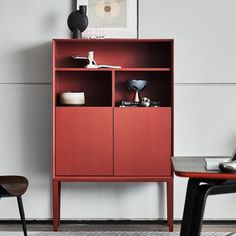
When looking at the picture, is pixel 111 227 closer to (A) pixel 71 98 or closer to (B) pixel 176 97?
(A) pixel 71 98

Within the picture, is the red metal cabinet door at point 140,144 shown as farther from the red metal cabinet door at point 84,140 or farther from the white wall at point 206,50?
the white wall at point 206,50

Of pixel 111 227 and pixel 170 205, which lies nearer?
pixel 170 205

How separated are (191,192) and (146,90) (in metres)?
2.04

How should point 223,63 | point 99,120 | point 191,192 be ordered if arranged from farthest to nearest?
1. point 223,63
2. point 99,120
3. point 191,192

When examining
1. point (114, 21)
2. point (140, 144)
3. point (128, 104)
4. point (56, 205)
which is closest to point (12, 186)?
point (56, 205)

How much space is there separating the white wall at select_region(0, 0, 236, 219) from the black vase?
0.81 ft

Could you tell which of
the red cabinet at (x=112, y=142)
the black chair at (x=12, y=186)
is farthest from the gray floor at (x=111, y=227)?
the black chair at (x=12, y=186)

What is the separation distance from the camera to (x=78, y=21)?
14.6 feet

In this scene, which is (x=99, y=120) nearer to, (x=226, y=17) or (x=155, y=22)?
(x=155, y=22)

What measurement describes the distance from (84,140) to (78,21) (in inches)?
40.2

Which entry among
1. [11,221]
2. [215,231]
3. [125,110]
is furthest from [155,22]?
[11,221]

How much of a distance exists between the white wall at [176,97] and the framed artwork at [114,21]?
0.12 meters

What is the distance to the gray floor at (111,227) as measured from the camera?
452cm

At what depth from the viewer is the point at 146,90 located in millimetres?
4730
